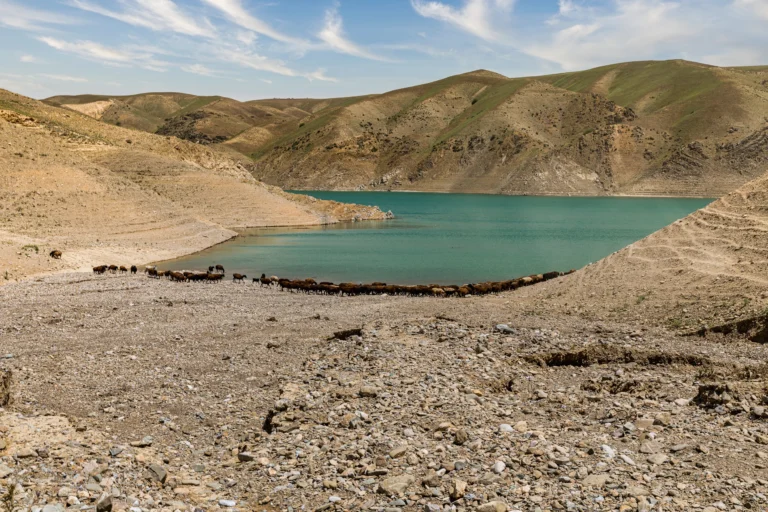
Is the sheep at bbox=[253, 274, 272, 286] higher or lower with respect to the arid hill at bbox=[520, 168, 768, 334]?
lower

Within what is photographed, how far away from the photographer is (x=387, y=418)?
33.6 ft

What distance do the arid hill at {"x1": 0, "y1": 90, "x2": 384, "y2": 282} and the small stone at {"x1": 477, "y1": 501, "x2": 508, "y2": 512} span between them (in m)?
26.9

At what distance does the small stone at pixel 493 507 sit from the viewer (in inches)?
288

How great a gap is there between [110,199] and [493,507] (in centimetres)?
4835

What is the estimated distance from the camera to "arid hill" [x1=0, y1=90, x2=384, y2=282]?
125 ft

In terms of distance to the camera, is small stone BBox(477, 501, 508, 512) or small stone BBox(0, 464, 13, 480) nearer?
small stone BBox(477, 501, 508, 512)

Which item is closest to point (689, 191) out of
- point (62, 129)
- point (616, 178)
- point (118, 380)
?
point (616, 178)

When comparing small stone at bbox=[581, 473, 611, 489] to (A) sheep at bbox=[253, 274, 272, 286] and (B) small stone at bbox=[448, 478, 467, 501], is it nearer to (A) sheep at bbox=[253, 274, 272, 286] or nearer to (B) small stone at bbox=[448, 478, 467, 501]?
(B) small stone at bbox=[448, 478, 467, 501]

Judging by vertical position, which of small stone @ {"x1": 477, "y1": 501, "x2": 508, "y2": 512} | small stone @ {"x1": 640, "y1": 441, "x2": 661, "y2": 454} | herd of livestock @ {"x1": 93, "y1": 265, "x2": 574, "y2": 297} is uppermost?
small stone @ {"x1": 640, "y1": 441, "x2": 661, "y2": 454}

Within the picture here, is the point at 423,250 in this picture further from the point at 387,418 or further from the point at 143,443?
the point at 143,443

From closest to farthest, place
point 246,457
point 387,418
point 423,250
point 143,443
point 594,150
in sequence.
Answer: point 246,457 < point 143,443 < point 387,418 < point 423,250 < point 594,150

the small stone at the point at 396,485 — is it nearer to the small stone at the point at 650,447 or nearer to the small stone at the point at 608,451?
the small stone at the point at 608,451

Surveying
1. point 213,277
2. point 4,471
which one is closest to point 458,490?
point 4,471

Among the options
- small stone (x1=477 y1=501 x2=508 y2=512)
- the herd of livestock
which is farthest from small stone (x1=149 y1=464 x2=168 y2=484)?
the herd of livestock
